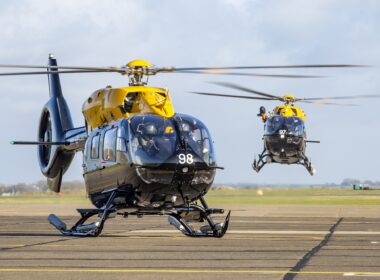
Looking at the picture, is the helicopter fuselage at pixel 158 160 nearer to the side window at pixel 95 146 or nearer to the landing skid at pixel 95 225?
the landing skid at pixel 95 225

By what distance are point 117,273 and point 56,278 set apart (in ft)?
3.67

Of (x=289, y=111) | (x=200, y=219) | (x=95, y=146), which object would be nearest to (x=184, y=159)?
(x=200, y=219)

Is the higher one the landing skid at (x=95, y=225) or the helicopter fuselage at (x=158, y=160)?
the helicopter fuselage at (x=158, y=160)

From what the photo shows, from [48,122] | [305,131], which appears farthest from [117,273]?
[305,131]

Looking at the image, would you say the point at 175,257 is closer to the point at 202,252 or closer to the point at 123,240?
the point at 202,252

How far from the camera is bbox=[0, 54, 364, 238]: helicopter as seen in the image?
71.6ft

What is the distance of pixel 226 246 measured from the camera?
19.4m

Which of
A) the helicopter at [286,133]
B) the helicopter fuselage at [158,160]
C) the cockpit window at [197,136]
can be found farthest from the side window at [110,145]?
the helicopter at [286,133]

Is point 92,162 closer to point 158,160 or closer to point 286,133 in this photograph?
point 158,160

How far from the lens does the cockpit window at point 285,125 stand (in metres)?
60.7

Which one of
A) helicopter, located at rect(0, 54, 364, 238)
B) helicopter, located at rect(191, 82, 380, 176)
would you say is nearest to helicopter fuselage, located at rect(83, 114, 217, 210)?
helicopter, located at rect(0, 54, 364, 238)

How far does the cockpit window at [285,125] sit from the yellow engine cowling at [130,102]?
3709cm

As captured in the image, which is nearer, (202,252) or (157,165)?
(202,252)

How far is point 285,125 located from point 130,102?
3763cm
